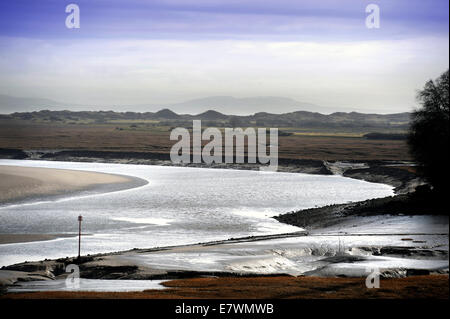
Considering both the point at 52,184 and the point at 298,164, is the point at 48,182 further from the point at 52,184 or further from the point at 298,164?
the point at 298,164

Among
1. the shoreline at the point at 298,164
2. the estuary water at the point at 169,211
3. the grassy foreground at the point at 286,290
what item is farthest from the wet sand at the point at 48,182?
the grassy foreground at the point at 286,290

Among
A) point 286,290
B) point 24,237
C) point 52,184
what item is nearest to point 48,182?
point 52,184

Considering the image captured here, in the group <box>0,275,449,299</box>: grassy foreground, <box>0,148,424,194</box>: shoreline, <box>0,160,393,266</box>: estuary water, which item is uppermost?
<box>0,148,424,194</box>: shoreline

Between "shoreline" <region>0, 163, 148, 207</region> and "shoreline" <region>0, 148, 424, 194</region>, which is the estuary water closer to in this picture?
"shoreline" <region>0, 163, 148, 207</region>

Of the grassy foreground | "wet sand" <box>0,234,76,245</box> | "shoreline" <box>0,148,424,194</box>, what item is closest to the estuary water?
"wet sand" <box>0,234,76,245</box>

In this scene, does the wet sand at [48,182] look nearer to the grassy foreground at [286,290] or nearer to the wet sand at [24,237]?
the wet sand at [24,237]
